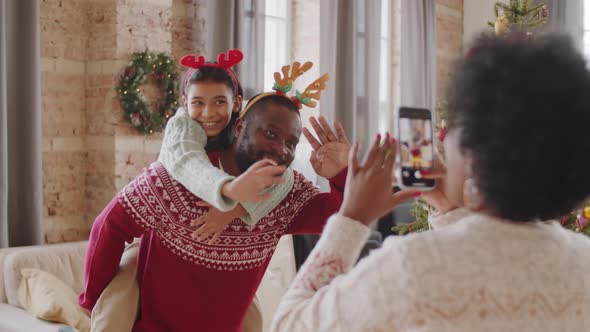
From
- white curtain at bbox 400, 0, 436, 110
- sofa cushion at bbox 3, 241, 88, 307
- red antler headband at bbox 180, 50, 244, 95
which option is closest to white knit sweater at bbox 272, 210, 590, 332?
red antler headband at bbox 180, 50, 244, 95

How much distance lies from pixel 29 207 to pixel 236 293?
2.46 m

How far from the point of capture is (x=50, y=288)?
3.20m

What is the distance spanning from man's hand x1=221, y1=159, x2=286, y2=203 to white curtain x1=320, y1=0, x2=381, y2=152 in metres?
4.31

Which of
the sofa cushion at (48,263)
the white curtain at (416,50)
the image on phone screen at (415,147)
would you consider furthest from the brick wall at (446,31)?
the image on phone screen at (415,147)

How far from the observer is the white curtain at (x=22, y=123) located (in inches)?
145

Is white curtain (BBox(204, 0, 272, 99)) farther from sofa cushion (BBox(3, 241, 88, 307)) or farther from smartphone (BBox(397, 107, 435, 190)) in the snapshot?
smartphone (BBox(397, 107, 435, 190))

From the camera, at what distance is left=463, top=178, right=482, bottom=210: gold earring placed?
3.37 feet

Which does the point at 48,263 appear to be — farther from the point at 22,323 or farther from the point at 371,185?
the point at 371,185

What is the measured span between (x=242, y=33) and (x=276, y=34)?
3.42ft

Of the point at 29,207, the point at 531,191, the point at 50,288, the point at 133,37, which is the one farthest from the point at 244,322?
the point at 133,37

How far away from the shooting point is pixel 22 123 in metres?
3.72

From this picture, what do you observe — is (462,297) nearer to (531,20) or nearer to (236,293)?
(236,293)

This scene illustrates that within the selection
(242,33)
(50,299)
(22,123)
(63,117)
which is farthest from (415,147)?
(242,33)

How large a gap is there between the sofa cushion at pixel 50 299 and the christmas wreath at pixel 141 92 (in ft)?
3.71
